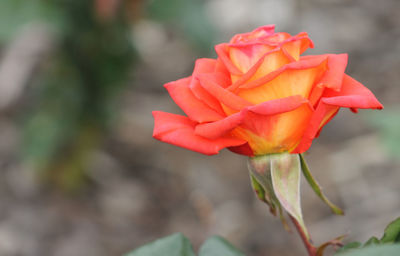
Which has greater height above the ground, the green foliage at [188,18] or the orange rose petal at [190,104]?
the orange rose petal at [190,104]

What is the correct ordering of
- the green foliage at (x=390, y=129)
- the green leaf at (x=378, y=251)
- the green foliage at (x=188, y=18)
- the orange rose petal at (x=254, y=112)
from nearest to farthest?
1. the green leaf at (x=378, y=251)
2. the orange rose petal at (x=254, y=112)
3. the green foliage at (x=390, y=129)
4. the green foliage at (x=188, y=18)

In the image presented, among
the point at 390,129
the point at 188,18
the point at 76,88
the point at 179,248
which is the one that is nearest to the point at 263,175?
the point at 179,248

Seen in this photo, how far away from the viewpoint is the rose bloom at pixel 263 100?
1.74ft

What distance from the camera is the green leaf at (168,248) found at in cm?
60

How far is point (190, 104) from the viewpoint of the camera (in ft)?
1.92

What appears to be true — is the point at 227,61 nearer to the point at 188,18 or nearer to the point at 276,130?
the point at 276,130

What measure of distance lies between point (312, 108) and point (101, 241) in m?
1.83

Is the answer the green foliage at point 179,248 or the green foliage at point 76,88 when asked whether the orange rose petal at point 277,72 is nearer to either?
the green foliage at point 179,248

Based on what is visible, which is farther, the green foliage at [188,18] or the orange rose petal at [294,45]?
the green foliage at [188,18]

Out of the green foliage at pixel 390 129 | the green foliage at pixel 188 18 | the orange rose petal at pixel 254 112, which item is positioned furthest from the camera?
the green foliage at pixel 188 18

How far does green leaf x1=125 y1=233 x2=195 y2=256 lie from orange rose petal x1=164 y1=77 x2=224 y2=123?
141 millimetres

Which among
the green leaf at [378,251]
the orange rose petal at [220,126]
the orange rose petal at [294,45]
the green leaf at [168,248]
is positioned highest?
the orange rose petal at [294,45]

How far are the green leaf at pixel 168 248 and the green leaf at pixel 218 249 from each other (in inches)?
1.0

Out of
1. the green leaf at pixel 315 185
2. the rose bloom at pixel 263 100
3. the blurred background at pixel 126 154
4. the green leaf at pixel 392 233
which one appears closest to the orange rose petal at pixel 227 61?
the rose bloom at pixel 263 100
